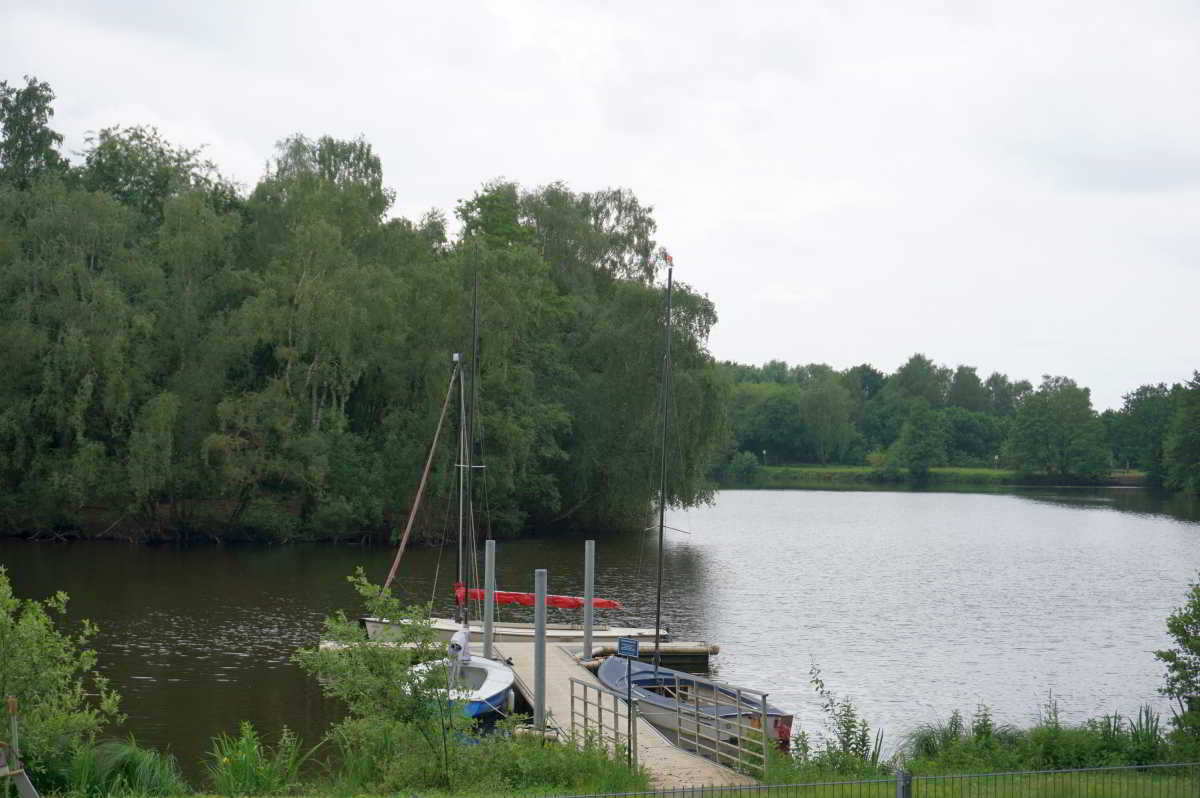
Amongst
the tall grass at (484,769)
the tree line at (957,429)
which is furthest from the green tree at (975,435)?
the tall grass at (484,769)

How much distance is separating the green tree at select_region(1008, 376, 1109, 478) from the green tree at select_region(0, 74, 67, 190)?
113346mm

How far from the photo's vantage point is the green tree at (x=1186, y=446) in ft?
358

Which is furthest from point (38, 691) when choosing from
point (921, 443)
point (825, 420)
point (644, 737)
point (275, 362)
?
point (825, 420)

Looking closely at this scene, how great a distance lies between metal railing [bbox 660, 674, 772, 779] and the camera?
16625mm

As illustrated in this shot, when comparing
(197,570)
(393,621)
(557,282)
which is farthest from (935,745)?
(557,282)

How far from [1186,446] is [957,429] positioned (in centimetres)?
5126

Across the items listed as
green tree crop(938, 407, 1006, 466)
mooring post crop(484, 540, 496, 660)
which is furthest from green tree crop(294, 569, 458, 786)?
green tree crop(938, 407, 1006, 466)

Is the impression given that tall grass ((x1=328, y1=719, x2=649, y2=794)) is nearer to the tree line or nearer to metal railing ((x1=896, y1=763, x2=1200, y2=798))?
metal railing ((x1=896, y1=763, x2=1200, y2=798))

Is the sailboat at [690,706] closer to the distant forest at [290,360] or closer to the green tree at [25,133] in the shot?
the distant forest at [290,360]

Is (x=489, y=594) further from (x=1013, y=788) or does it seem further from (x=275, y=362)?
(x=275, y=362)

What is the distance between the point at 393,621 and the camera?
14.5 meters

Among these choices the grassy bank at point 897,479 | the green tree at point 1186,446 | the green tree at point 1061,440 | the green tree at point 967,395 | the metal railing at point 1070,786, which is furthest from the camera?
the green tree at point 967,395

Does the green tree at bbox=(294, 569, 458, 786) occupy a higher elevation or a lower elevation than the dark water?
higher

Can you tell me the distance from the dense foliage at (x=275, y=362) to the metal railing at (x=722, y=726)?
32.7 m
